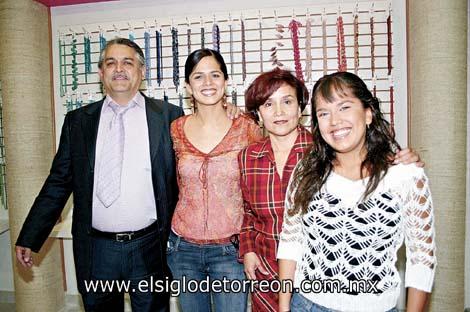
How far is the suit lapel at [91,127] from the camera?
2.00m

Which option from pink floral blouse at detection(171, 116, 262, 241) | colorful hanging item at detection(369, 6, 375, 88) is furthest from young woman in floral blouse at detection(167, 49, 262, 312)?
colorful hanging item at detection(369, 6, 375, 88)

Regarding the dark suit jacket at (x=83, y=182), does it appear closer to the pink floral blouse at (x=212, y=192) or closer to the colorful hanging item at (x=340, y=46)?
the pink floral blouse at (x=212, y=192)

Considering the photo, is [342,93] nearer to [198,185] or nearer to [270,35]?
[198,185]

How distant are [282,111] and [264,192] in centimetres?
38

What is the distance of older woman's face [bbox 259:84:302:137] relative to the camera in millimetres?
1698

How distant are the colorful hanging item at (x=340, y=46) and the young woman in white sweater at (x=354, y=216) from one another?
1.50m

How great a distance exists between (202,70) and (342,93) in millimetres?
793

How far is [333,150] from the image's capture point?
4.81 ft

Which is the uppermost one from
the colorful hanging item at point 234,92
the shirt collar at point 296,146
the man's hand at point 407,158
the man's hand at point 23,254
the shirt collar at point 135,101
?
the colorful hanging item at point 234,92

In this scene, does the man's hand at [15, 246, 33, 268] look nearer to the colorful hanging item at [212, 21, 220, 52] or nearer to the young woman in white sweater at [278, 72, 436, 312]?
the young woman in white sweater at [278, 72, 436, 312]

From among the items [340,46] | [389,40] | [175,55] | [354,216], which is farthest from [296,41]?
[354,216]

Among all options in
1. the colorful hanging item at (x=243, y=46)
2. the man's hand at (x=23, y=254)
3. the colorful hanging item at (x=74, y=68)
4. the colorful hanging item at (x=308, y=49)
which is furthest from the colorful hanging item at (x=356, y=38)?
the man's hand at (x=23, y=254)

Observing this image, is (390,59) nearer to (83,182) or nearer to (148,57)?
(148,57)

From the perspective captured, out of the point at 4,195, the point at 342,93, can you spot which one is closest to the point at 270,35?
the point at 342,93
